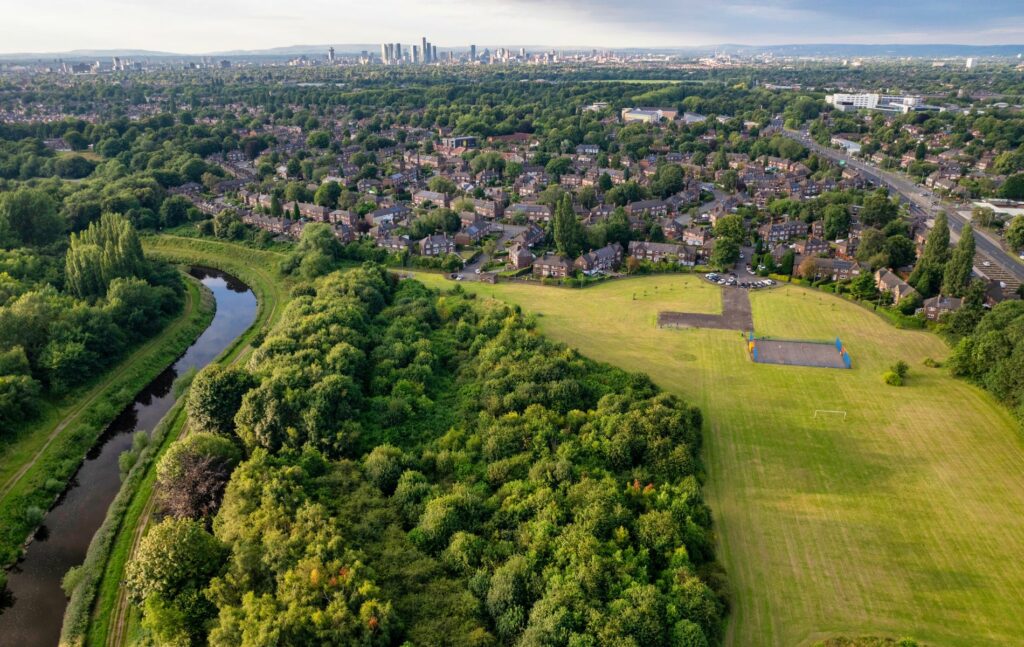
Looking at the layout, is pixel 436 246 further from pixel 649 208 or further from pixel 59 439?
pixel 59 439

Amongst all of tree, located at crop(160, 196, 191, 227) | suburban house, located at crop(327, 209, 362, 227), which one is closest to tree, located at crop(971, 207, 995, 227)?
suburban house, located at crop(327, 209, 362, 227)

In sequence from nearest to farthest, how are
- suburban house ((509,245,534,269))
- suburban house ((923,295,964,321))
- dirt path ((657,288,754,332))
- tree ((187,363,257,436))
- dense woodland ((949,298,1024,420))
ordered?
tree ((187,363,257,436))
dense woodland ((949,298,1024,420))
suburban house ((923,295,964,321))
dirt path ((657,288,754,332))
suburban house ((509,245,534,269))

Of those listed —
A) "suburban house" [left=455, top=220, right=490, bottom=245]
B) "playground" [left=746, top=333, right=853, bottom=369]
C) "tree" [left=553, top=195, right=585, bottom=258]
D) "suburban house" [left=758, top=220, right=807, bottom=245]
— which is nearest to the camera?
"playground" [left=746, top=333, right=853, bottom=369]

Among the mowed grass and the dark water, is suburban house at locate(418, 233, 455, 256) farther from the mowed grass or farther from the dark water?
the dark water

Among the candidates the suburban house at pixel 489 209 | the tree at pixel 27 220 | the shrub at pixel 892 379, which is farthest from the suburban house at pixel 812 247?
the tree at pixel 27 220

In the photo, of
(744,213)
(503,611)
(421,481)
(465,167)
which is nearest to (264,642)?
(503,611)

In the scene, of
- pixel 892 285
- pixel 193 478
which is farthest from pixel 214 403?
pixel 892 285
